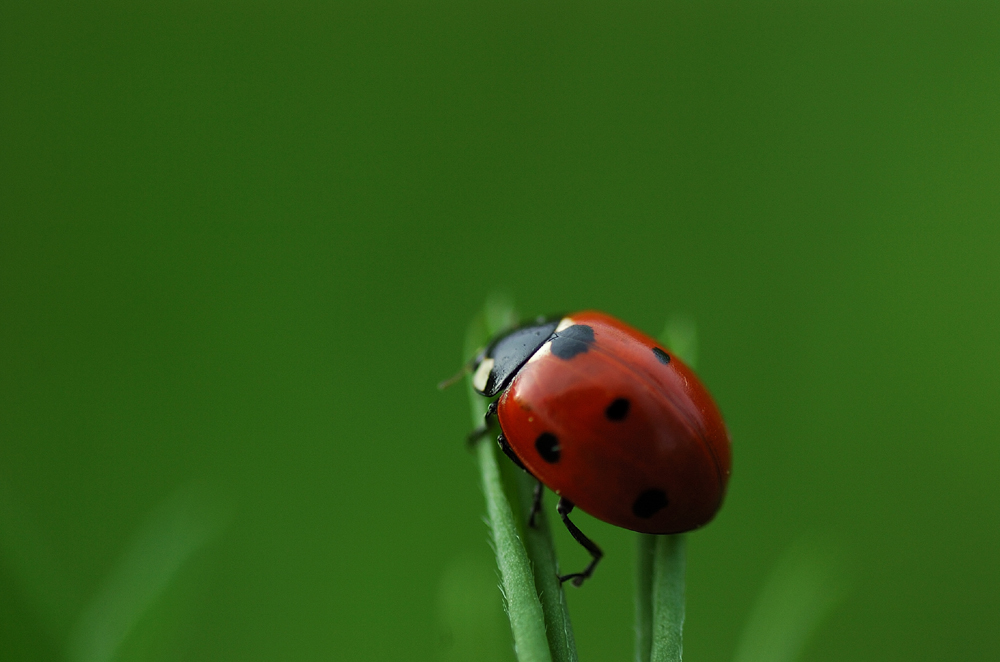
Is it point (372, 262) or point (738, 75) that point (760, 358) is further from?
point (738, 75)

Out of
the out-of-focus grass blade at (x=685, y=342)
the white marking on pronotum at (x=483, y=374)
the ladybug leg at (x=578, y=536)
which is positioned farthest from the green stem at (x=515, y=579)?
the white marking on pronotum at (x=483, y=374)

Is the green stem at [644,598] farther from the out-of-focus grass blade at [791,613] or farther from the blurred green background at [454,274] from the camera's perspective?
the blurred green background at [454,274]

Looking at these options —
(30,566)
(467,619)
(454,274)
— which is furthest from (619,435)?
(454,274)

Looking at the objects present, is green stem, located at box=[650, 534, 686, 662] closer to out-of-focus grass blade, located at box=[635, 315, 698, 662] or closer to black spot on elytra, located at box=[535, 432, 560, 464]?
out-of-focus grass blade, located at box=[635, 315, 698, 662]

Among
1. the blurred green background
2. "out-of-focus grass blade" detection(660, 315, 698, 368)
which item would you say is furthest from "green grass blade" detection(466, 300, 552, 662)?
the blurred green background

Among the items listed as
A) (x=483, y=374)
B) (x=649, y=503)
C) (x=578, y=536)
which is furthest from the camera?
(x=483, y=374)

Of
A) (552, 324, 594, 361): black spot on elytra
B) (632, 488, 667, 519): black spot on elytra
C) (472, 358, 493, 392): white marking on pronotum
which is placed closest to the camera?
(632, 488, 667, 519): black spot on elytra

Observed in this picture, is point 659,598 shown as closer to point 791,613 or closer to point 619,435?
point 791,613
